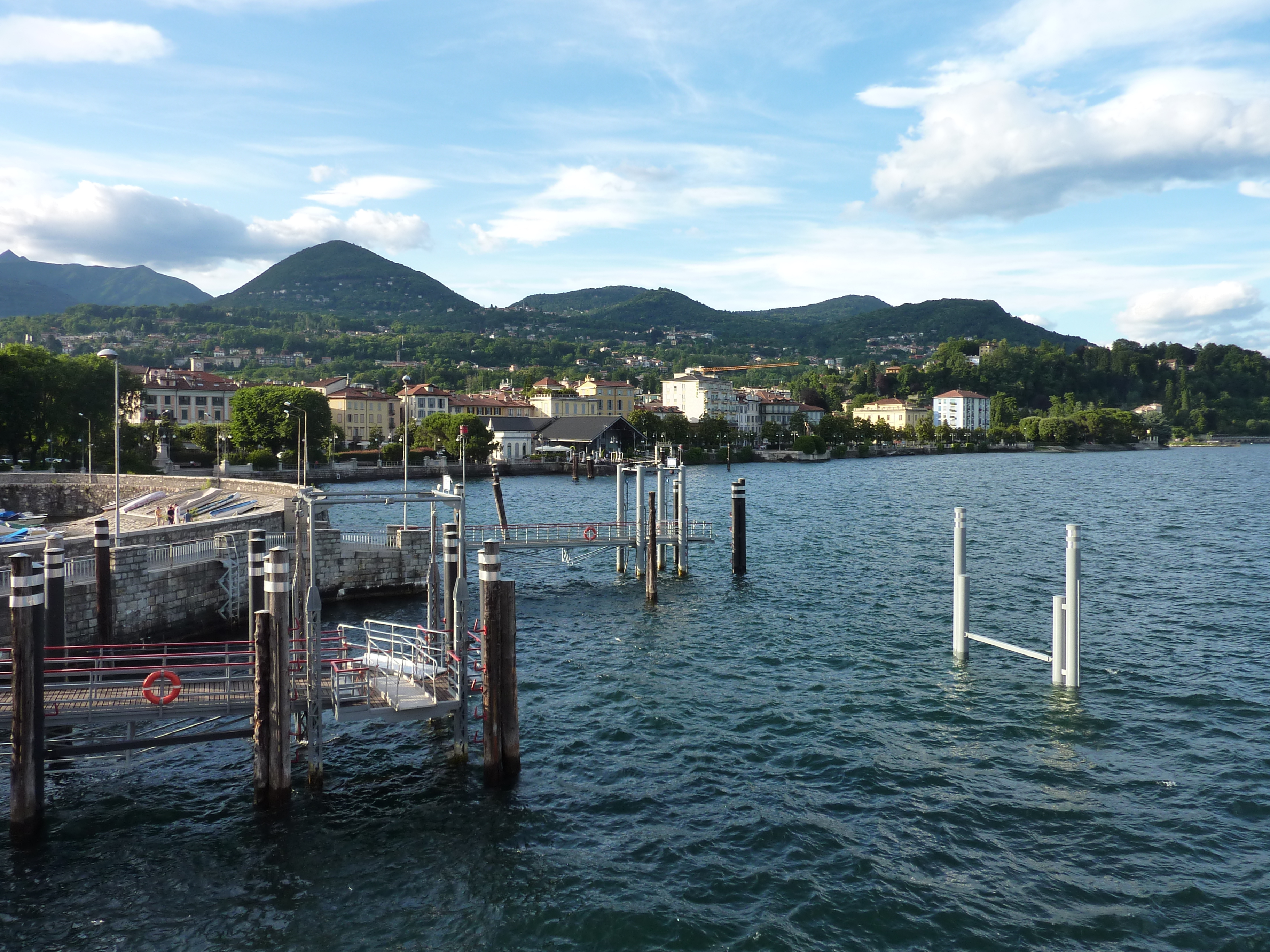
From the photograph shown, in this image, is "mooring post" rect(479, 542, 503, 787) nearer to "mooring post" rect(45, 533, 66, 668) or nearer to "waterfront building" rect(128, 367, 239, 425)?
"mooring post" rect(45, 533, 66, 668)

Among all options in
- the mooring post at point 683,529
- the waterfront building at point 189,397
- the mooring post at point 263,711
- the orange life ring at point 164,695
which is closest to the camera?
the mooring post at point 263,711

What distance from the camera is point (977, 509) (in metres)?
72.9

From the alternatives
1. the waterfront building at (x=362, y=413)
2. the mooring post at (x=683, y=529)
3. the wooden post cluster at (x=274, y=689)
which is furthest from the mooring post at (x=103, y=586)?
the waterfront building at (x=362, y=413)

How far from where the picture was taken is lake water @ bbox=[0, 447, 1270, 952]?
12719 mm

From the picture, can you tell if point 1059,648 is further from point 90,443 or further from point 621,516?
point 90,443

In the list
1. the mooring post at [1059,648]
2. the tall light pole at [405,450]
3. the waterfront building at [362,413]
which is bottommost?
the mooring post at [1059,648]

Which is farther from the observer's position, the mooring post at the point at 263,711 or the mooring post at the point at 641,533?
the mooring post at the point at 641,533

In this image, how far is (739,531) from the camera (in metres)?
39.8

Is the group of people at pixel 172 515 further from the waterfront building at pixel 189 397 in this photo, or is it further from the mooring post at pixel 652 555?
the waterfront building at pixel 189 397

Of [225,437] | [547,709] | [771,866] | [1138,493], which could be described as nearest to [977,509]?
[1138,493]

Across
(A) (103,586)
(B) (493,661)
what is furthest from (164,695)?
(A) (103,586)

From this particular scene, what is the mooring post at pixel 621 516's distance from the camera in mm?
39219

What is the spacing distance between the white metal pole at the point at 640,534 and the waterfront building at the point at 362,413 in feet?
370

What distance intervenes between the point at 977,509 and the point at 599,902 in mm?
66335
